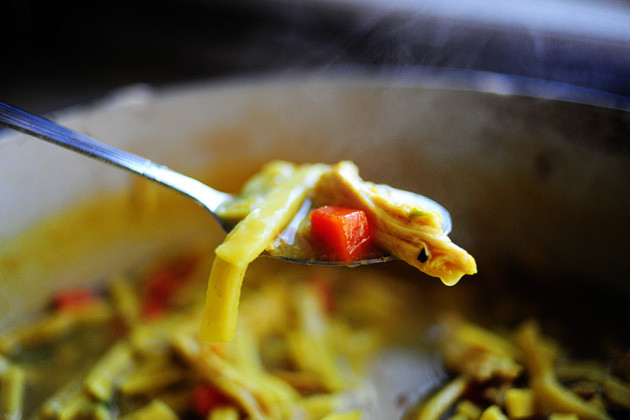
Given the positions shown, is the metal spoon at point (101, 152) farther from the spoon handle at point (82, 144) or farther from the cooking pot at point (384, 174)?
the cooking pot at point (384, 174)

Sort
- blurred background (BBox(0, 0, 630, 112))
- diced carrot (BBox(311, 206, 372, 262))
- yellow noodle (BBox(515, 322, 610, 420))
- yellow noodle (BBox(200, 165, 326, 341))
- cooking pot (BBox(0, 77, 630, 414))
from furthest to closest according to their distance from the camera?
1. blurred background (BBox(0, 0, 630, 112))
2. cooking pot (BBox(0, 77, 630, 414))
3. yellow noodle (BBox(515, 322, 610, 420))
4. diced carrot (BBox(311, 206, 372, 262))
5. yellow noodle (BBox(200, 165, 326, 341))

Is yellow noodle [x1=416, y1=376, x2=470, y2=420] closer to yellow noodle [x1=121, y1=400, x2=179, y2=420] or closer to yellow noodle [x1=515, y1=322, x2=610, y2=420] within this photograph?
yellow noodle [x1=515, y1=322, x2=610, y2=420]

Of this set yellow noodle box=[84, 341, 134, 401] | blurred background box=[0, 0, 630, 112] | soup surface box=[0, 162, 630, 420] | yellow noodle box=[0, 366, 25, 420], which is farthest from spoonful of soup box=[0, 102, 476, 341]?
blurred background box=[0, 0, 630, 112]

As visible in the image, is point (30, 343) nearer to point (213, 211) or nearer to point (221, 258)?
point (213, 211)

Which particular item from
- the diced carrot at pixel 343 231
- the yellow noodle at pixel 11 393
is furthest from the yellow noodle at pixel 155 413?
the diced carrot at pixel 343 231

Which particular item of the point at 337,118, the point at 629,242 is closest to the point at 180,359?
the point at 337,118

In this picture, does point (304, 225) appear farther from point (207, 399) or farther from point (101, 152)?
point (207, 399)
